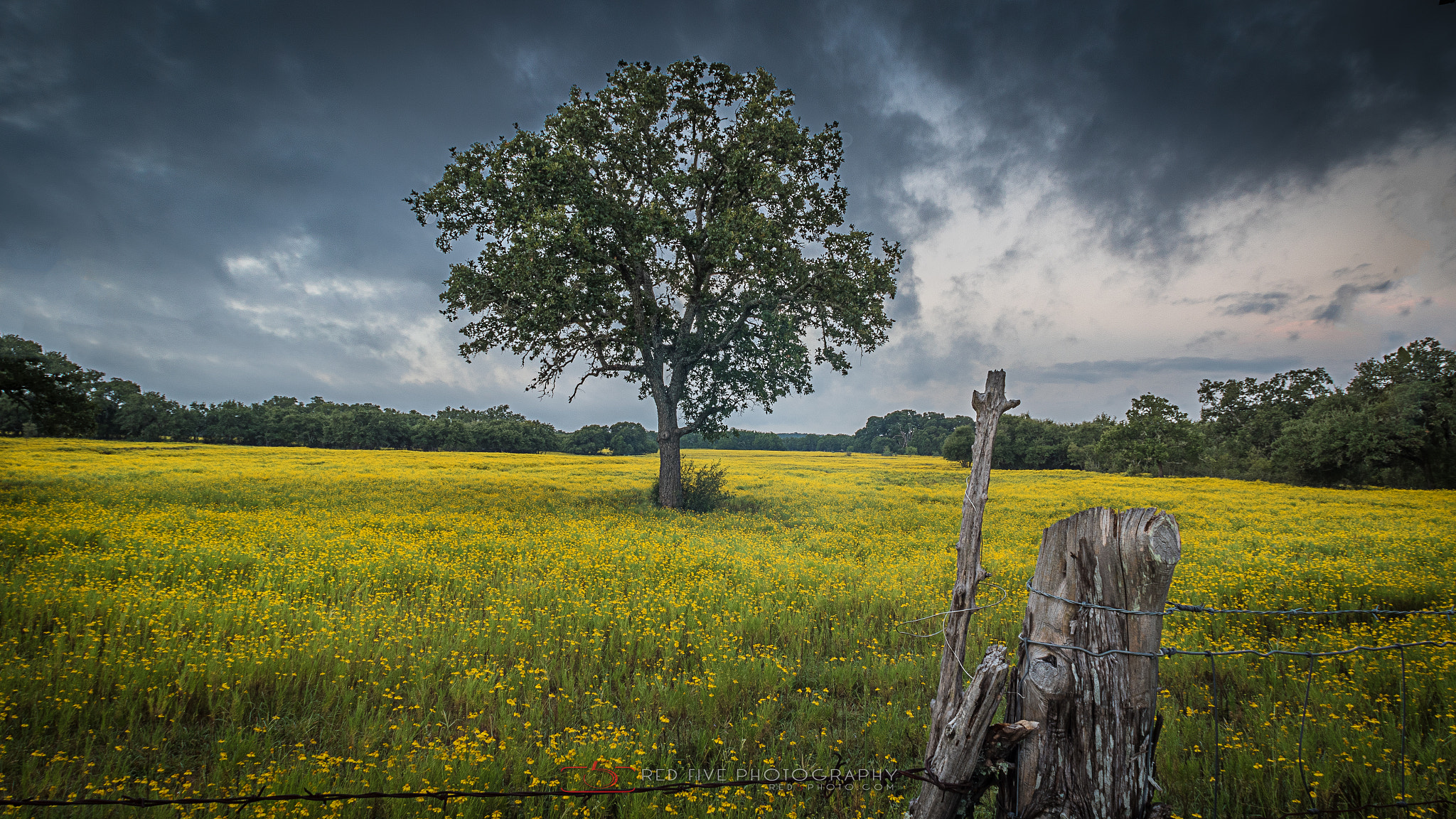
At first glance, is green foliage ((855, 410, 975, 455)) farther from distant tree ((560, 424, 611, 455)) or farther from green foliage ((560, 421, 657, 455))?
distant tree ((560, 424, 611, 455))

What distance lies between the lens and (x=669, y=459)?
2019cm

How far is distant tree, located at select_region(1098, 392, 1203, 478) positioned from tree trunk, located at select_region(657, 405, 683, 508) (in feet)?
189

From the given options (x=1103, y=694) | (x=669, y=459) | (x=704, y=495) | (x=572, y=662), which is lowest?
(x=572, y=662)

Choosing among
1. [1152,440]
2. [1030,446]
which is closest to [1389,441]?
[1152,440]

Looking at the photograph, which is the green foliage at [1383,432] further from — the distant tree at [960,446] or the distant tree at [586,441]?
the distant tree at [586,441]

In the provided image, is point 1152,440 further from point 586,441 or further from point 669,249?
point 586,441

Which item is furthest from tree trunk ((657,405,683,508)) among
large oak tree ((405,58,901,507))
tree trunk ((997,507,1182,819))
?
tree trunk ((997,507,1182,819))

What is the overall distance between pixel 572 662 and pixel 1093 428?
302ft

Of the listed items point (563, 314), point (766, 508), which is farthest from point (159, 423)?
point (766, 508)

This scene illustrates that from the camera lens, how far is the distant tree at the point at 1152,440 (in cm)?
5656

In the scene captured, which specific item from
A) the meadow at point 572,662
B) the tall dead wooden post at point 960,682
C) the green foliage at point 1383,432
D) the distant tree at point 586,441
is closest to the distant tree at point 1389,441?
the green foliage at point 1383,432

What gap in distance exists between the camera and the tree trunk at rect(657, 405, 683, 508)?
777 inches

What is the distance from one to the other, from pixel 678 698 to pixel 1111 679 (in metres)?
3.80

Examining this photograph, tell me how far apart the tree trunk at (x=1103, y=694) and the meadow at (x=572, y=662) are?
173cm
